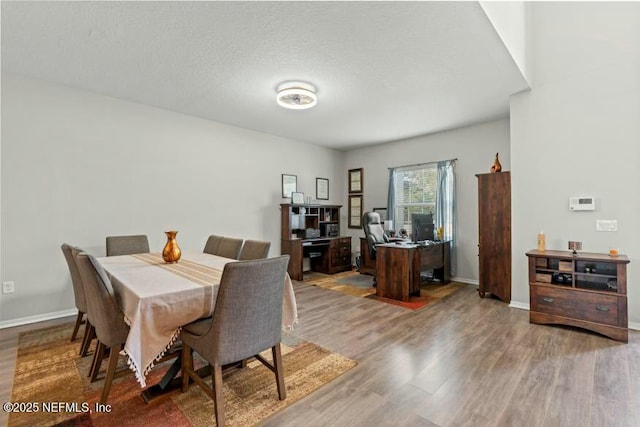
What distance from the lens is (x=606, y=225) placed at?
3.18m

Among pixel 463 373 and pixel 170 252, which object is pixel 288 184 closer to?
pixel 170 252

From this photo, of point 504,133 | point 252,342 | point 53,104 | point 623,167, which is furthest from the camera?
point 504,133

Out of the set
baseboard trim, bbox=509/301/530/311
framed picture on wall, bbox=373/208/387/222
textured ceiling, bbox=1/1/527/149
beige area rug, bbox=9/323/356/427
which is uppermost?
textured ceiling, bbox=1/1/527/149

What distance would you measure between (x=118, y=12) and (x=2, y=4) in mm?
817

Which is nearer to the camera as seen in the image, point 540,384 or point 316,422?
point 316,422

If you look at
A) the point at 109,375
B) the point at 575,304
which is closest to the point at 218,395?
the point at 109,375

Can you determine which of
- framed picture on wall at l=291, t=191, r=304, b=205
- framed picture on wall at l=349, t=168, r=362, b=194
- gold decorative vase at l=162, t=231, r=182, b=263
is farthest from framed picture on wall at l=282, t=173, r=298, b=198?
gold decorative vase at l=162, t=231, r=182, b=263

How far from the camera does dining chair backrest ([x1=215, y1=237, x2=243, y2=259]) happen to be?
10.6 ft

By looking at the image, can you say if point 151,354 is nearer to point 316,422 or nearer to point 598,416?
point 316,422

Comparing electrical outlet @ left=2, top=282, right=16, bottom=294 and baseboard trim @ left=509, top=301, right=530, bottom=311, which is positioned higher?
electrical outlet @ left=2, top=282, right=16, bottom=294

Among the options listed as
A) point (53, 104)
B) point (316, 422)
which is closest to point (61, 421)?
point (316, 422)

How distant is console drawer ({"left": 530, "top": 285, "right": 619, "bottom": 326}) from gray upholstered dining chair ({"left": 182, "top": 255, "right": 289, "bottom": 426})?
9.68ft

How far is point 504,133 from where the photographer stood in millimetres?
4633

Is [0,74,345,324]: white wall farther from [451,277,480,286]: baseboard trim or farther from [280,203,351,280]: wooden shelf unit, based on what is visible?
[451,277,480,286]: baseboard trim
